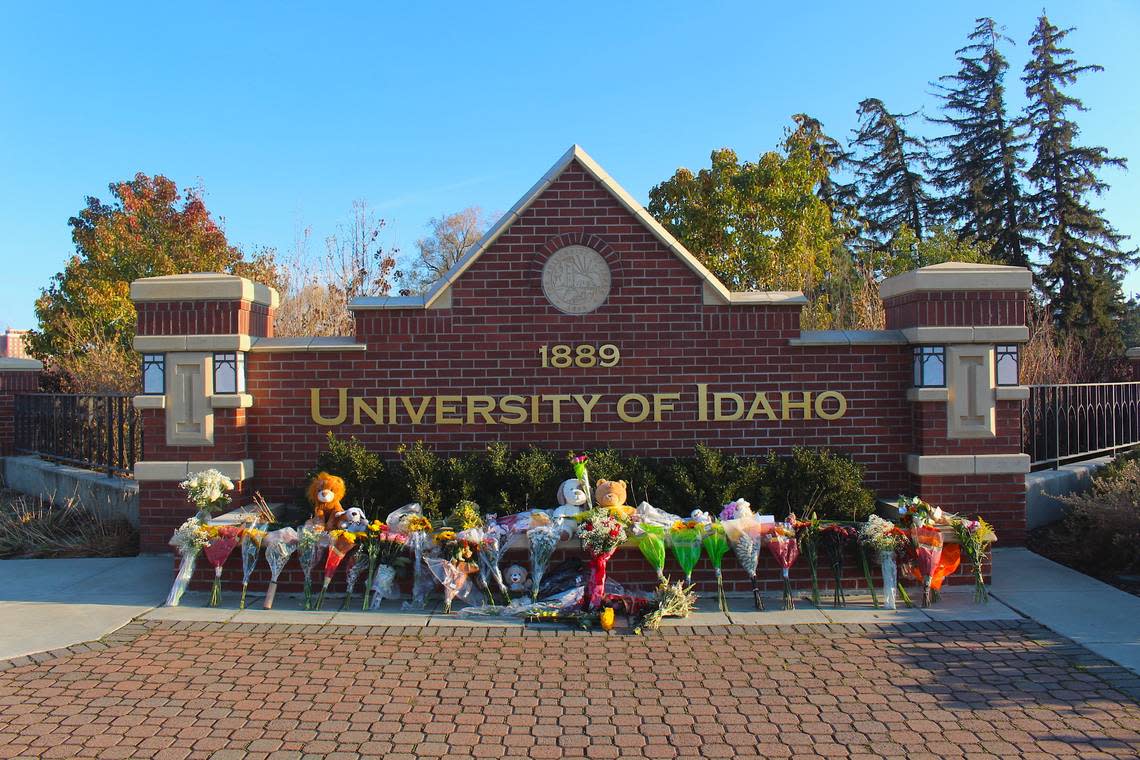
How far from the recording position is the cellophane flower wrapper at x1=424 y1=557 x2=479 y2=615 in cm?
673

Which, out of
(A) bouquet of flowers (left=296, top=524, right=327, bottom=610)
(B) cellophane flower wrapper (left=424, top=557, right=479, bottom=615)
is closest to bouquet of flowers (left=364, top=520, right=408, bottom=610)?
(B) cellophane flower wrapper (left=424, top=557, right=479, bottom=615)

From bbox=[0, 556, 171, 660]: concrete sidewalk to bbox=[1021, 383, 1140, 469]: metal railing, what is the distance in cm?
890

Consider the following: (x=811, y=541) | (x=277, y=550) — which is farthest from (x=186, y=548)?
(x=811, y=541)

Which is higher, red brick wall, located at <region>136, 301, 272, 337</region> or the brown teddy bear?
red brick wall, located at <region>136, 301, 272, 337</region>

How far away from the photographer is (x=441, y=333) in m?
8.17

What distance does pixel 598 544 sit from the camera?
6.57 m

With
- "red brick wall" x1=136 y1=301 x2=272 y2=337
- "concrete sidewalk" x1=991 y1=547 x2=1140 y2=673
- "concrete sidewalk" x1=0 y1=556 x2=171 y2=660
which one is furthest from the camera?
"red brick wall" x1=136 y1=301 x2=272 y2=337

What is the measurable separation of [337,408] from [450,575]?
2229 mm

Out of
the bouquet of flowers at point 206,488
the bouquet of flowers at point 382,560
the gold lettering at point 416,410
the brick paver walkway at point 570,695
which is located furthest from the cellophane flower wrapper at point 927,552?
the bouquet of flowers at point 206,488

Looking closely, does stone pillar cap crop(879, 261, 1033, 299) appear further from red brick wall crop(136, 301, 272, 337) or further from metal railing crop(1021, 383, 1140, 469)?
red brick wall crop(136, 301, 272, 337)

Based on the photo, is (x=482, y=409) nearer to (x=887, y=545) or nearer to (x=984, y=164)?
(x=887, y=545)

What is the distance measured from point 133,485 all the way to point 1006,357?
28.1ft

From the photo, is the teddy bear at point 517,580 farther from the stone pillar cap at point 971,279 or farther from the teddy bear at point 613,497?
the stone pillar cap at point 971,279

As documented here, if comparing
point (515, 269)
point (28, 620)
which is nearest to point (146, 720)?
point (28, 620)
